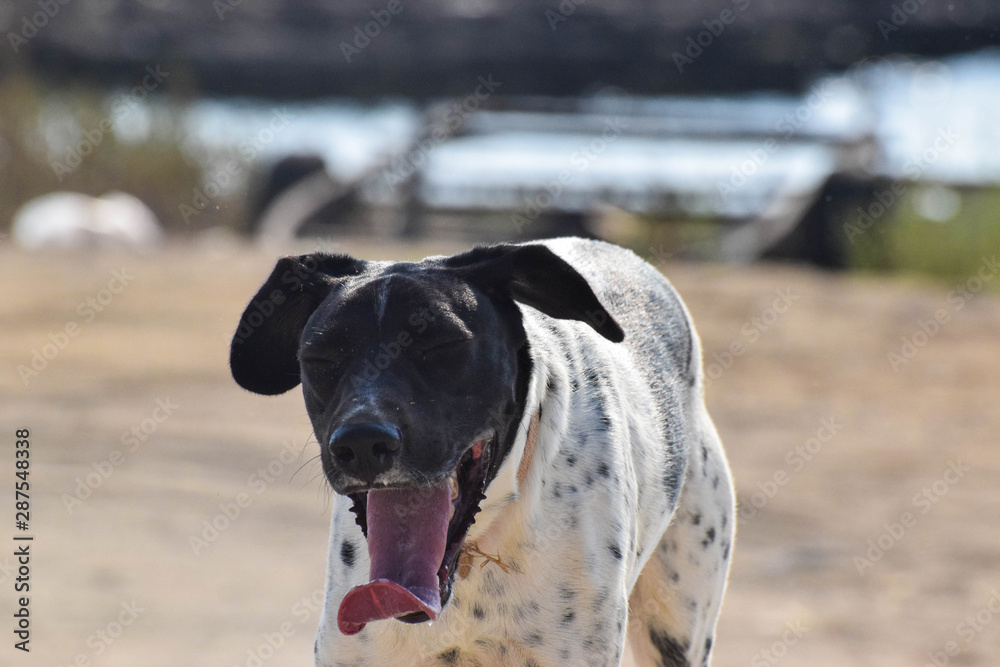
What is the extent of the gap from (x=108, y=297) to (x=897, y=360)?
22.3 feet

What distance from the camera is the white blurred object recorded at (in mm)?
14219

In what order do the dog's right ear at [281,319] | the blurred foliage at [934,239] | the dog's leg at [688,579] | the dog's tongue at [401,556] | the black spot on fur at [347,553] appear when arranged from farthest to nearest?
the blurred foliage at [934,239] < the dog's leg at [688,579] < the dog's right ear at [281,319] < the black spot on fur at [347,553] < the dog's tongue at [401,556]

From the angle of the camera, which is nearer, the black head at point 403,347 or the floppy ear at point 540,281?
the black head at point 403,347

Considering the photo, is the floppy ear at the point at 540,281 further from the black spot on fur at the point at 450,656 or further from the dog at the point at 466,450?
the black spot on fur at the point at 450,656

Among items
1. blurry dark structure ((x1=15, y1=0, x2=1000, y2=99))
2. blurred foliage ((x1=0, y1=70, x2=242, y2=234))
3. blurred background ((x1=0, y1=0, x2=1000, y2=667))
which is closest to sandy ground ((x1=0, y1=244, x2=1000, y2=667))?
blurred background ((x1=0, y1=0, x2=1000, y2=667))

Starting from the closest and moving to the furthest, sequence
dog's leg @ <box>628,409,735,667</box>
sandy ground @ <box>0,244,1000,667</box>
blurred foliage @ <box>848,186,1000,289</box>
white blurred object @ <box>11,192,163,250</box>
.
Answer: dog's leg @ <box>628,409,735,667</box>
sandy ground @ <box>0,244,1000,667</box>
blurred foliage @ <box>848,186,1000,289</box>
white blurred object @ <box>11,192,163,250</box>

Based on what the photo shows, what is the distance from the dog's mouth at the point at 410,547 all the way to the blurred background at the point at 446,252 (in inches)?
78.1

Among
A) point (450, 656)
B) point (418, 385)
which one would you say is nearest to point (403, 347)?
point (418, 385)

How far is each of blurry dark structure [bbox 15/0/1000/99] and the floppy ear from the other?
15201 mm

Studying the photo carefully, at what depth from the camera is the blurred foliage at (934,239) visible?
1333cm

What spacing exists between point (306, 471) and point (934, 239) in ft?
28.7

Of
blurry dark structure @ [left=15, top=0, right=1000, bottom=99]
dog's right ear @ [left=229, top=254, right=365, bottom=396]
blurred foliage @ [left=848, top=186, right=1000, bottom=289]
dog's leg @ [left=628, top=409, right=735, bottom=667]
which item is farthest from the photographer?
blurry dark structure @ [left=15, top=0, right=1000, bottom=99]

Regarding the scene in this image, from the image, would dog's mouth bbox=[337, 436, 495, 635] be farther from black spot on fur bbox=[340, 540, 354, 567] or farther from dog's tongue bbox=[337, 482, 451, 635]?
black spot on fur bbox=[340, 540, 354, 567]

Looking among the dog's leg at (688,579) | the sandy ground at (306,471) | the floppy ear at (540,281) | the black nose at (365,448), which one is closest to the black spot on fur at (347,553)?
the sandy ground at (306,471)
